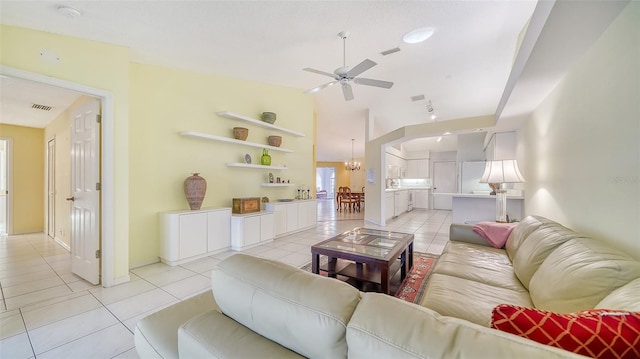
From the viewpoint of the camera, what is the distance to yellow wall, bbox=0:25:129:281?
218cm

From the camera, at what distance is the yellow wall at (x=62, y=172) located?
409cm

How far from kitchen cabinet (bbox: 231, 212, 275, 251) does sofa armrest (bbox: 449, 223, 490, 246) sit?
301 cm

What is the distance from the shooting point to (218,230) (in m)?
3.77

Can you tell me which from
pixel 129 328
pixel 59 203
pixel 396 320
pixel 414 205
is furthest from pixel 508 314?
pixel 414 205

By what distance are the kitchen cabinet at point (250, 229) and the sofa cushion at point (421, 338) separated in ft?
11.6

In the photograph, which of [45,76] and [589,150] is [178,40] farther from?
[589,150]

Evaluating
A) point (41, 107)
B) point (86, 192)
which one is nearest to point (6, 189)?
point (41, 107)

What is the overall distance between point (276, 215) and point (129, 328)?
3.00m

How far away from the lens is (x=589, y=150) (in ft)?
6.27

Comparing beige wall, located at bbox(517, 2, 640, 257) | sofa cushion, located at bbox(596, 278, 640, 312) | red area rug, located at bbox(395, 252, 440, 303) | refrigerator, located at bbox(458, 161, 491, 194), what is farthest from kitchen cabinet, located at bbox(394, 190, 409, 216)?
sofa cushion, located at bbox(596, 278, 640, 312)

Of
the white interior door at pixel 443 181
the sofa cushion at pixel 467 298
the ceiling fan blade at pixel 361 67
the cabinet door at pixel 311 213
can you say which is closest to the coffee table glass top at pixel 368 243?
the sofa cushion at pixel 467 298

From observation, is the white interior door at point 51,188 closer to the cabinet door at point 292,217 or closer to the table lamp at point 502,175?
the cabinet door at point 292,217

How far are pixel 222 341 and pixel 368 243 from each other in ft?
7.22

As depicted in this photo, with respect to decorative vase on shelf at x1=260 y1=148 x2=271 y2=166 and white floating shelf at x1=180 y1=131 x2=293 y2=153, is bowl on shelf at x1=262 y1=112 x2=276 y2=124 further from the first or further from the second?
decorative vase on shelf at x1=260 y1=148 x2=271 y2=166
